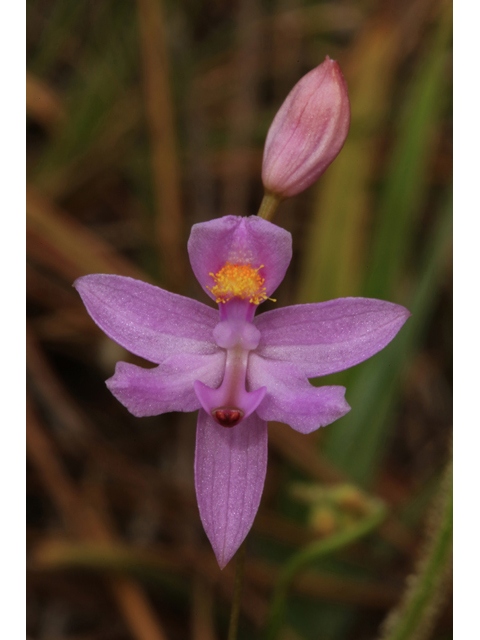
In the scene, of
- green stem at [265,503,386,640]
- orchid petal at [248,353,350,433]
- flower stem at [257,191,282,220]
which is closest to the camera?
orchid petal at [248,353,350,433]

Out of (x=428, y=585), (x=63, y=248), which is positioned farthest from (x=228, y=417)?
(x=63, y=248)

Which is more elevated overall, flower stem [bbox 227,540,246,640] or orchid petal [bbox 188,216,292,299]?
orchid petal [bbox 188,216,292,299]

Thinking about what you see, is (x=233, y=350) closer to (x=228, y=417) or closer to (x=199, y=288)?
(x=228, y=417)

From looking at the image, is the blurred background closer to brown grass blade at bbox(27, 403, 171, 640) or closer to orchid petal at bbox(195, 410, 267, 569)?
brown grass blade at bbox(27, 403, 171, 640)

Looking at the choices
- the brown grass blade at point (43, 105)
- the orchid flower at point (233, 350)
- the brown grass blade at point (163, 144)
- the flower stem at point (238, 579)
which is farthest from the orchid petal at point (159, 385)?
the brown grass blade at point (43, 105)

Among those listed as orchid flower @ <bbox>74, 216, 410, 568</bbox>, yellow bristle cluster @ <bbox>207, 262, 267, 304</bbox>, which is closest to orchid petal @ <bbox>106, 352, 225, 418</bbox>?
orchid flower @ <bbox>74, 216, 410, 568</bbox>
